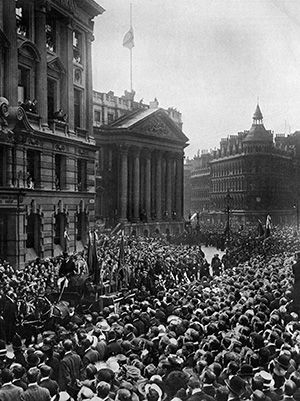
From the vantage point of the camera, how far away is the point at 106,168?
224 ft

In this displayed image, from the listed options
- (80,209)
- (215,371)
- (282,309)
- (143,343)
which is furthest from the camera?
(80,209)

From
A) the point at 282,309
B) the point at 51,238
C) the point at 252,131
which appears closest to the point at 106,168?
the point at 51,238

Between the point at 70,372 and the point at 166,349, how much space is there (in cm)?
248

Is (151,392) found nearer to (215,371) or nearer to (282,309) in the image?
(215,371)

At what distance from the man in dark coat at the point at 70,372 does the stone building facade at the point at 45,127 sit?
17.8m

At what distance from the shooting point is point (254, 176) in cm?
9738

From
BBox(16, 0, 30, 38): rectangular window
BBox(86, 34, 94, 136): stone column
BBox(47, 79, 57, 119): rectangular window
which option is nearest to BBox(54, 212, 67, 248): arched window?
BBox(47, 79, 57, 119): rectangular window

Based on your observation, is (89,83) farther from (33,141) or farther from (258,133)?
Result: (258,133)

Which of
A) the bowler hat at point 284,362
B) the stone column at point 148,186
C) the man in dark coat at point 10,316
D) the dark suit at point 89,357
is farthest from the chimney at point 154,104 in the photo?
the bowler hat at point 284,362

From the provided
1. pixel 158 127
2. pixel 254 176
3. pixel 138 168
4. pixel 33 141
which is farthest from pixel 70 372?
pixel 254 176

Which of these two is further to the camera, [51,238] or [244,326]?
[51,238]

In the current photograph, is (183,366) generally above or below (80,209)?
below

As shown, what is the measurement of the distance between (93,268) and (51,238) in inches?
491

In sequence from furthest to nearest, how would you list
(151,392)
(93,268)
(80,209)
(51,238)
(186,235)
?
(186,235), (80,209), (51,238), (93,268), (151,392)
